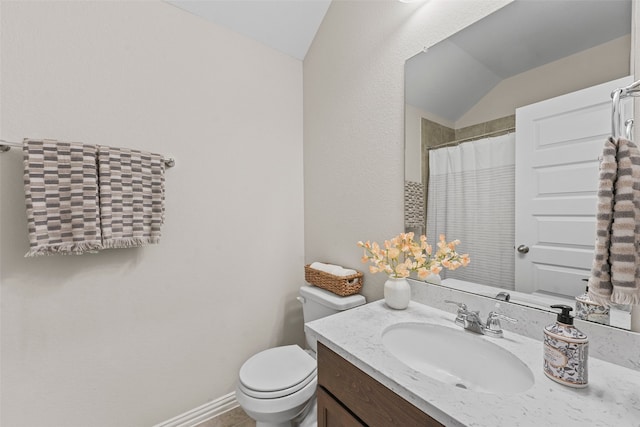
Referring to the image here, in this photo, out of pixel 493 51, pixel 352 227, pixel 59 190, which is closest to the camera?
pixel 493 51

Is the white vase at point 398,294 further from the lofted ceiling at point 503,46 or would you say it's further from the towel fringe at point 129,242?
the towel fringe at point 129,242

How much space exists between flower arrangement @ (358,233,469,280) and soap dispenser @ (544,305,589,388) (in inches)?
16.3

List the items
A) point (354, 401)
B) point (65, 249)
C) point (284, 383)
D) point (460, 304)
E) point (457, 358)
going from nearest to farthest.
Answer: point (354, 401) → point (457, 358) → point (460, 304) → point (65, 249) → point (284, 383)

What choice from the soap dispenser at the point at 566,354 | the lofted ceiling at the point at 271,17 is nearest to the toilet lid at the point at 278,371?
the soap dispenser at the point at 566,354

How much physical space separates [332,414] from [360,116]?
1.36 m

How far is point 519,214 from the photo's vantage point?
3.05ft

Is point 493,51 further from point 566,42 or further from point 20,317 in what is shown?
point 20,317

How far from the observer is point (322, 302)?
149 cm

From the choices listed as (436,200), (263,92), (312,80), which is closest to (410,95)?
(436,200)

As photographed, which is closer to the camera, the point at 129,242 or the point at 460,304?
the point at 460,304

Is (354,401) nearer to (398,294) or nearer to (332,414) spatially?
(332,414)

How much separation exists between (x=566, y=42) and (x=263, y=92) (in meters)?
1.51

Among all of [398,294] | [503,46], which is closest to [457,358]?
[398,294]

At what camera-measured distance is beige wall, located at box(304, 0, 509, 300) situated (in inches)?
49.3
